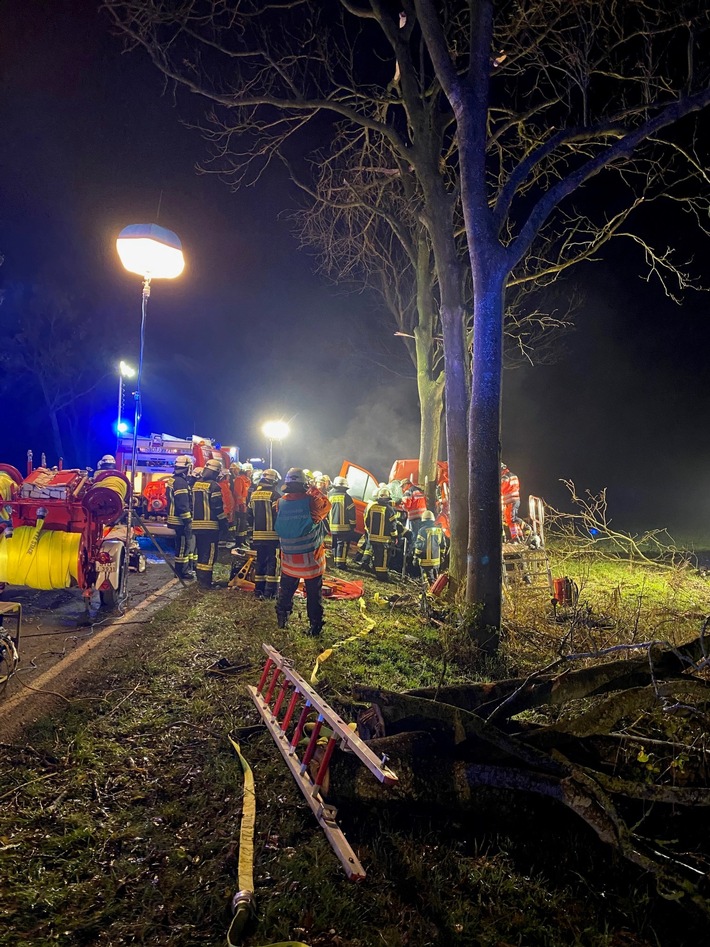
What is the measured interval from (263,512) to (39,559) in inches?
119

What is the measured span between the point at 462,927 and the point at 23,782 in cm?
290

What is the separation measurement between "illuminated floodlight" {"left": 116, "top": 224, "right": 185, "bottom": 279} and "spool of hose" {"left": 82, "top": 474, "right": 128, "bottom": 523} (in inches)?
113

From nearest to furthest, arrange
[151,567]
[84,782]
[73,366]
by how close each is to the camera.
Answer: [84,782]
[151,567]
[73,366]

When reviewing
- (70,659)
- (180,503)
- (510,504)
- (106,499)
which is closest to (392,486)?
(510,504)

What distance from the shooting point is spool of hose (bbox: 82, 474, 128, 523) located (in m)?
6.71

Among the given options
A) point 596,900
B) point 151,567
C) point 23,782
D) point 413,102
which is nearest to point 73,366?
point 151,567

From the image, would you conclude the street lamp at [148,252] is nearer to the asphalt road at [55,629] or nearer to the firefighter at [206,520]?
the asphalt road at [55,629]

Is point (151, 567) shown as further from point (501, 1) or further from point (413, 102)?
point (501, 1)

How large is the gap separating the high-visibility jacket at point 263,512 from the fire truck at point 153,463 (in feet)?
26.9

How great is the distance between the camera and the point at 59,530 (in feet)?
21.9

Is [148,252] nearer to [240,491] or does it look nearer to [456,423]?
[456,423]

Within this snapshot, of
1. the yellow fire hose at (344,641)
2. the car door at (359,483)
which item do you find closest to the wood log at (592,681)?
the yellow fire hose at (344,641)

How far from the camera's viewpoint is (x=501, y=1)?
711cm

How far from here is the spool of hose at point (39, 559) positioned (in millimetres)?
6484
